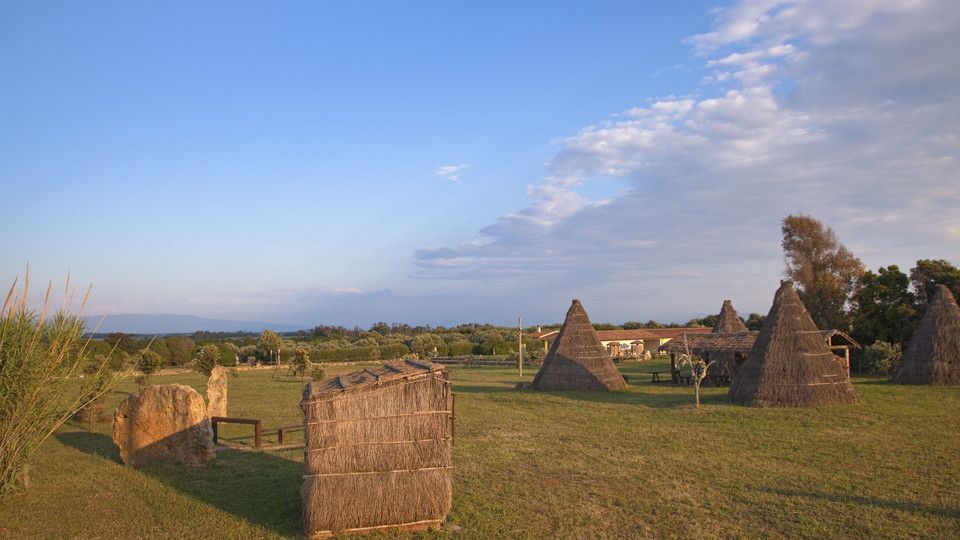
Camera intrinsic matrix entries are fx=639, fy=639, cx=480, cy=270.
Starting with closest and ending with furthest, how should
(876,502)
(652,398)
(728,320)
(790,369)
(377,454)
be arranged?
1. (377,454)
2. (876,502)
3. (790,369)
4. (652,398)
5. (728,320)

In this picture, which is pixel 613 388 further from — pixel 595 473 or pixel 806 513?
pixel 806 513

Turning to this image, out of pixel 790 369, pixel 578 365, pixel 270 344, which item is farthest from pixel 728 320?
pixel 270 344

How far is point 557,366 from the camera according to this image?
23484mm

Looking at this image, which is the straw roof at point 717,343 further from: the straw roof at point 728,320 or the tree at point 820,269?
the tree at point 820,269

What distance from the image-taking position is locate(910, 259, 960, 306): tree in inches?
1077

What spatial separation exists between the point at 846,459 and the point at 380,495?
828cm

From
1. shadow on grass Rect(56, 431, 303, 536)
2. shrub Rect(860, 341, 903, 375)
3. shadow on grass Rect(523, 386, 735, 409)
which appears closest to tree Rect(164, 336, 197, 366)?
shadow on grass Rect(523, 386, 735, 409)

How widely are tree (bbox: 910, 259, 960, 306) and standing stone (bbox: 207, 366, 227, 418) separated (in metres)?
28.7

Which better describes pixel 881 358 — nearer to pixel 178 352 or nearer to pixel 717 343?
pixel 717 343

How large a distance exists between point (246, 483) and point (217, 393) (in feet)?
22.0

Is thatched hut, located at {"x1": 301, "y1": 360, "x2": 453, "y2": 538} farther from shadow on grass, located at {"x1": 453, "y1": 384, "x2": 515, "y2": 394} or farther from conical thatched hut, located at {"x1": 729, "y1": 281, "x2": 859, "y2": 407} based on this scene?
shadow on grass, located at {"x1": 453, "y1": 384, "x2": 515, "y2": 394}

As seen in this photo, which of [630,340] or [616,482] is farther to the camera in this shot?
[630,340]

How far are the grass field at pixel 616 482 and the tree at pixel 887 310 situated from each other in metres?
12.9

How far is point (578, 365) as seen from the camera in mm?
23266
